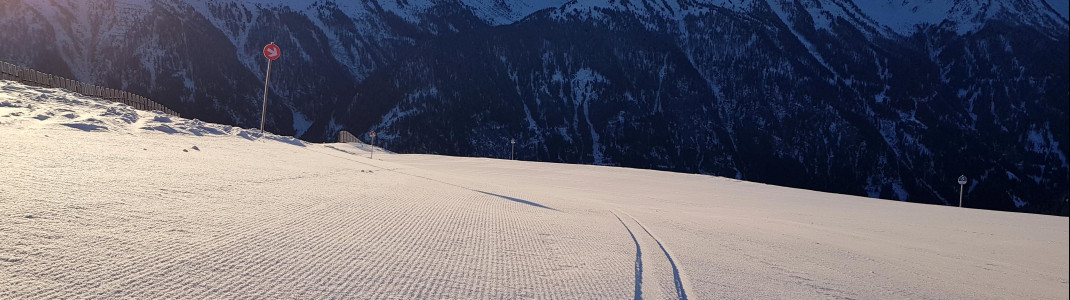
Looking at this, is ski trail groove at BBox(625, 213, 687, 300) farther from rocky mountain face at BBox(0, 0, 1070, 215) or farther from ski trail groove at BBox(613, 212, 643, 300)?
rocky mountain face at BBox(0, 0, 1070, 215)

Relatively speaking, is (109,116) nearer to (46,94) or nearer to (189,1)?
(46,94)

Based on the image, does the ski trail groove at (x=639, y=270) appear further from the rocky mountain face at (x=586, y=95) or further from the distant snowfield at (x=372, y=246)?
the rocky mountain face at (x=586, y=95)

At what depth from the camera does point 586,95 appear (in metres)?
183

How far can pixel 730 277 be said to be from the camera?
4.47m

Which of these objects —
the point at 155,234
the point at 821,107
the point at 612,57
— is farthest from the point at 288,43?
the point at 155,234

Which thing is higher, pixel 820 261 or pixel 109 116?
pixel 109 116

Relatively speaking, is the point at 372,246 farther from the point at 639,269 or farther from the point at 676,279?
the point at 676,279

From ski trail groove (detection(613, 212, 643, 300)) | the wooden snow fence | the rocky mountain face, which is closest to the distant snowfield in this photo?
ski trail groove (detection(613, 212, 643, 300))

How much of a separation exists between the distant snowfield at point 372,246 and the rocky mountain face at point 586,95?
144 meters

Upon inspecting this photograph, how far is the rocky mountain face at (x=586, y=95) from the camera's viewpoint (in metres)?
159

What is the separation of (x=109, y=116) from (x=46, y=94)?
2894 millimetres

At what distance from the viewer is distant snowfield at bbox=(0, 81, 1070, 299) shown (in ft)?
10.2

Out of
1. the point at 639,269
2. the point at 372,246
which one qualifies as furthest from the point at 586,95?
the point at 372,246

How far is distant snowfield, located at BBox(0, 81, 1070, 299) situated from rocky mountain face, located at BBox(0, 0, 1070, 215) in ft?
472
